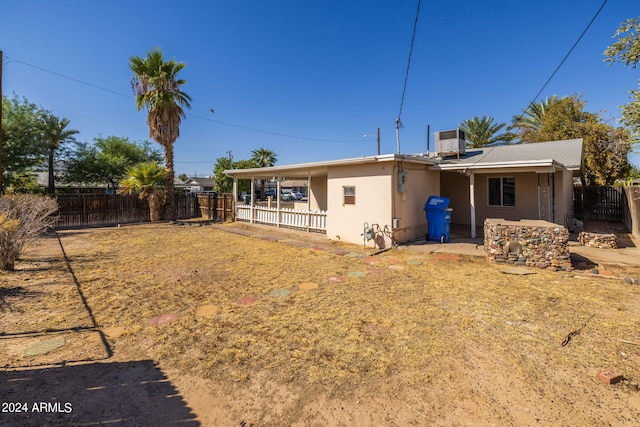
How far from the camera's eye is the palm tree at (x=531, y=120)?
950 inches

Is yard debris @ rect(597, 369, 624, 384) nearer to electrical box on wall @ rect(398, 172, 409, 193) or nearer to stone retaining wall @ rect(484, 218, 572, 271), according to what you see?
stone retaining wall @ rect(484, 218, 572, 271)

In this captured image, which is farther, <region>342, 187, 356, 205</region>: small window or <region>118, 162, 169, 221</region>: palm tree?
<region>118, 162, 169, 221</region>: palm tree

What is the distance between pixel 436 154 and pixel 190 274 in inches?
476

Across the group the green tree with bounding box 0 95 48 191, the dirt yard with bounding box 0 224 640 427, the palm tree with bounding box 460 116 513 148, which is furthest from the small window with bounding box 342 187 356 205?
the palm tree with bounding box 460 116 513 148

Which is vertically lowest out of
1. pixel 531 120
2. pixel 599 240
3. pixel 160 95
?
pixel 599 240

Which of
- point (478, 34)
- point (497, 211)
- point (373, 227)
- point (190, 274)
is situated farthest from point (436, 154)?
point (190, 274)

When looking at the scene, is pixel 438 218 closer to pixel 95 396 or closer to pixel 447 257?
pixel 447 257

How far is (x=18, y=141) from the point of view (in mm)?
16328

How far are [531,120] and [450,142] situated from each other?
58.7 feet

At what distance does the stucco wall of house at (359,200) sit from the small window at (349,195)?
10 centimetres

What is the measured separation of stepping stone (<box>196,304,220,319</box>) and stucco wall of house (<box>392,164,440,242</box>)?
5.88 metres

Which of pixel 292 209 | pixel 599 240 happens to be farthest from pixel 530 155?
pixel 292 209

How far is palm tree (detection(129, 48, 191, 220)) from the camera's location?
15.0 meters

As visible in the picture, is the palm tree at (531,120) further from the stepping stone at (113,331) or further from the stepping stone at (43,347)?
the stepping stone at (43,347)
